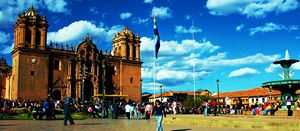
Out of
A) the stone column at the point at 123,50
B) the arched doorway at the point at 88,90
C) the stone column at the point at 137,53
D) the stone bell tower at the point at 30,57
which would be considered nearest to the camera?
the stone bell tower at the point at 30,57

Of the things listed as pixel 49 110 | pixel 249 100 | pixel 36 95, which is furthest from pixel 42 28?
pixel 249 100

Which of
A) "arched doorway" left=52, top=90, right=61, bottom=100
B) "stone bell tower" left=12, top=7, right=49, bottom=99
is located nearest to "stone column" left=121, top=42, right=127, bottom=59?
"arched doorway" left=52, top=90, right=61, bottom=100

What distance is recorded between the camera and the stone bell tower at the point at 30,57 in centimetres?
4603

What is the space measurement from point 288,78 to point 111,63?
3448 centimetres

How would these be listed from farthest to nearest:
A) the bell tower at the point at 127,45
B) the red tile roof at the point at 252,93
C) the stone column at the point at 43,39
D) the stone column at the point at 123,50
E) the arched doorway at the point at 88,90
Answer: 1. the red tile roof at the point at 252,93
2. the bell tower at the point at 127,45
3. the stone column at the point at 123,50
4. the arched doorway at the point at 88,90
5. the stone column at the point at 43,39

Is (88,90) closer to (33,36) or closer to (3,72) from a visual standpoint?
(33,36)

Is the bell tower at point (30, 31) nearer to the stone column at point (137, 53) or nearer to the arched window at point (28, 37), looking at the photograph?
the arched window at point (28, 37)

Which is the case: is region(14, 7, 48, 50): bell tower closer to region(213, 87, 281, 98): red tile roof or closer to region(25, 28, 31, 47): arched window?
region(25, 28, 31, 47): arched window

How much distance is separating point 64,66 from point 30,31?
22.5ft

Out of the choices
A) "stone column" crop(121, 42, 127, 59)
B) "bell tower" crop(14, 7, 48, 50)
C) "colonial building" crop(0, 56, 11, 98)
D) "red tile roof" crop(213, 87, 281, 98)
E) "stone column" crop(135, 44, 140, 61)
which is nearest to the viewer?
"bell tower" crop(14, 7, 48, 50)

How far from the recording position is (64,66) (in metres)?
51.3

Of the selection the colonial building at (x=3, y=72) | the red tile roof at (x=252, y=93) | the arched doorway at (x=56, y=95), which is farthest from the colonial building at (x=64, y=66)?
the red tile roof at (x=252, y=93)

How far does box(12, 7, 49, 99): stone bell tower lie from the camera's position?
46.0 metres

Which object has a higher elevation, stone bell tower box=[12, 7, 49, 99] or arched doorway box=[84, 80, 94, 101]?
stone bell tower box=[12, 7, 49, 99]
